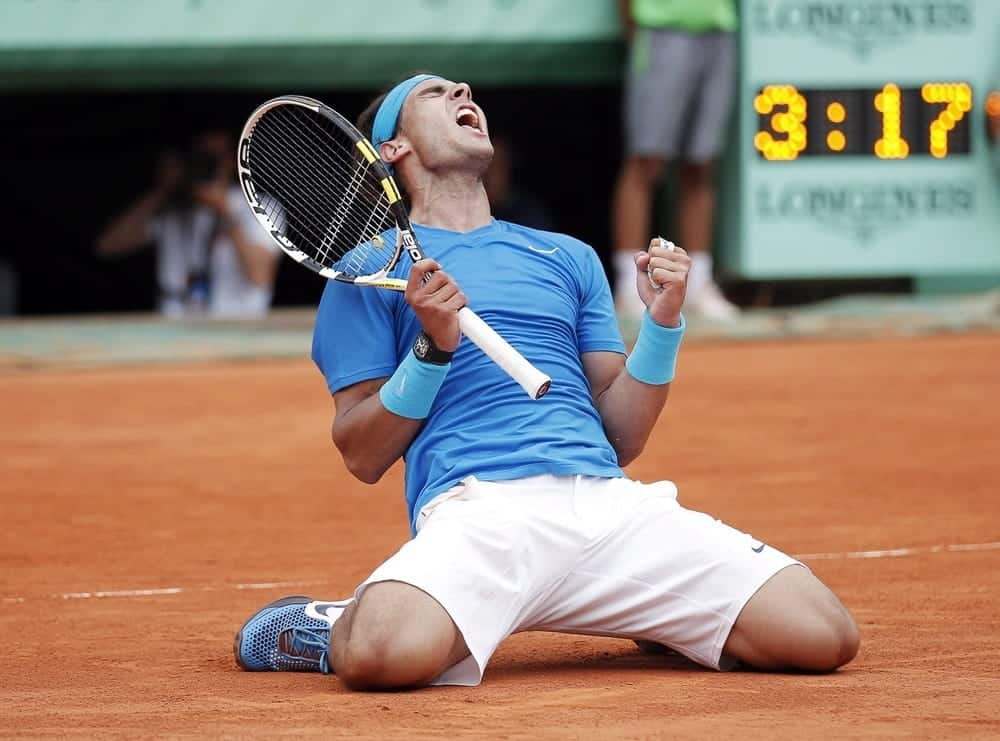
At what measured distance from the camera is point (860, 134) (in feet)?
36.1

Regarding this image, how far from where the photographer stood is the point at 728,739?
10.7 ft

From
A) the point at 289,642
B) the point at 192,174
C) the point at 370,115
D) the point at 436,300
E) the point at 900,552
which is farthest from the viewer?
the point at 192,174

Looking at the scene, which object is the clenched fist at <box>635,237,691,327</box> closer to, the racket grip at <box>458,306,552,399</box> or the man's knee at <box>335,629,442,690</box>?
the racket grip at <box>458,306,552,399</box>

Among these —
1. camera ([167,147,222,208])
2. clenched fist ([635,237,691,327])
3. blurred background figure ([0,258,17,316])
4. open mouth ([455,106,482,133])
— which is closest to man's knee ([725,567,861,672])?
clenched fist ([635,237,691,327])

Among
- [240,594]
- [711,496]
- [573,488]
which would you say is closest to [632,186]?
[711,496]

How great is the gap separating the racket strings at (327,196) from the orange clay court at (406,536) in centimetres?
93

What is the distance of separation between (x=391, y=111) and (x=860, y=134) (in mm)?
6913

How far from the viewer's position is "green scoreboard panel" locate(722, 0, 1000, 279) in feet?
35.9

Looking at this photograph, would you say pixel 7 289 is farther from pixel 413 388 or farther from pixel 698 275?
pixel 413 388

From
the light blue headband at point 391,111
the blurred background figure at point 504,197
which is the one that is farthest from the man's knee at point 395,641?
the blurred background figure at point 504,197

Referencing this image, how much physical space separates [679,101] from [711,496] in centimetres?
438

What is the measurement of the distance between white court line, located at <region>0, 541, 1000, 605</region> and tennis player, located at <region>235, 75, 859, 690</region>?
120 cm

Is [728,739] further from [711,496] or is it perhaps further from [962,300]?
[962,300]

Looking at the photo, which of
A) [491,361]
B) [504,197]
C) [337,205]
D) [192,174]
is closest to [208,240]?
[192,174]
